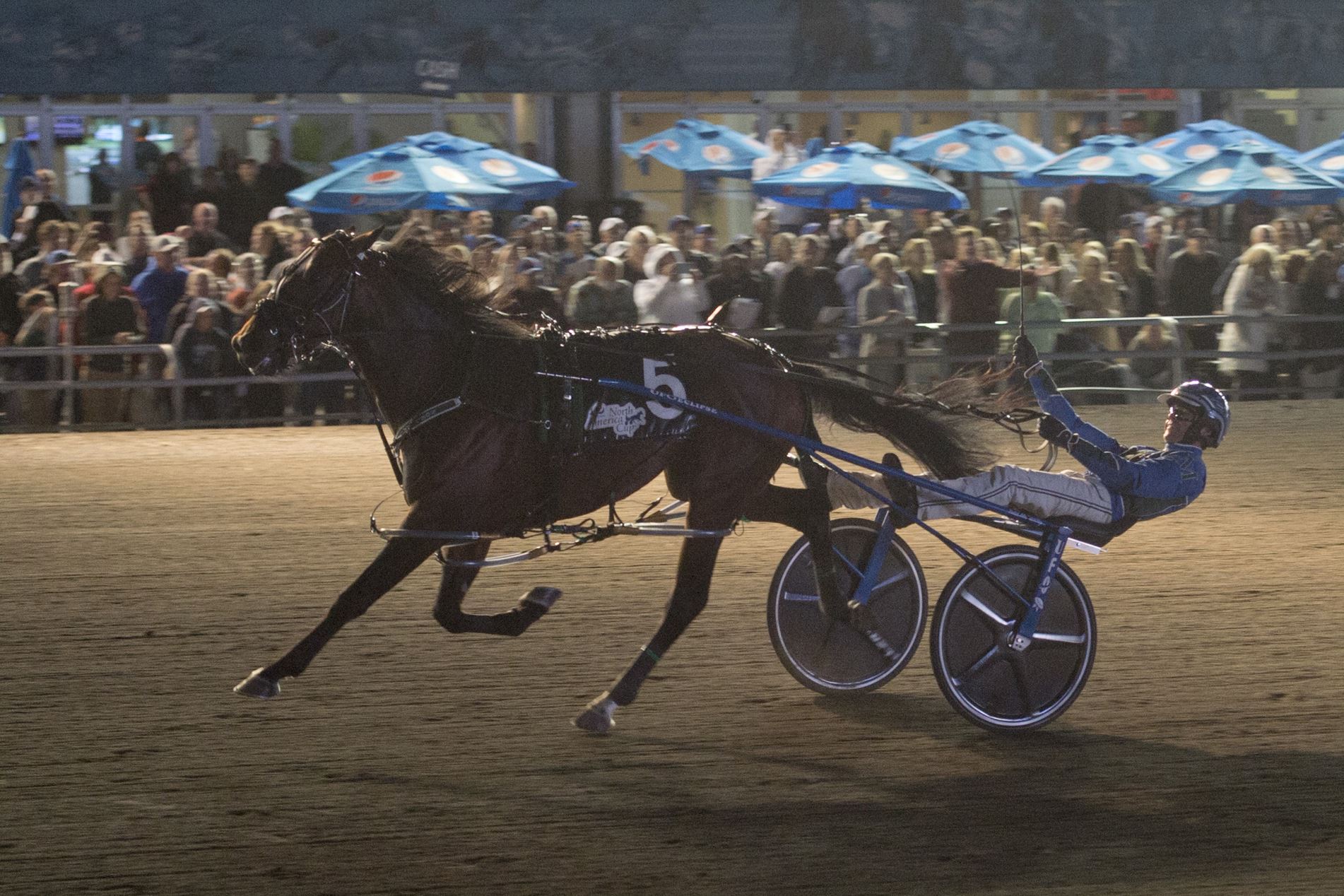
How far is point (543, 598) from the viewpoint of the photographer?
6.17 m

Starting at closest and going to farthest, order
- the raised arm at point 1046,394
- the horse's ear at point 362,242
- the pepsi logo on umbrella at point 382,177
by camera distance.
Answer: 1. the raised arm at point 1046,394
2. the horse's ear at point 362,242
3. the pepsi logo on umbrella at point 382,177

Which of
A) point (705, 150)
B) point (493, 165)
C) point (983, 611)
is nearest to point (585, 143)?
point (705, 150)

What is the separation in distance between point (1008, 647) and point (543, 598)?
162 cm

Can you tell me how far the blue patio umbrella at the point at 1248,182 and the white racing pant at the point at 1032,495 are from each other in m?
12.6

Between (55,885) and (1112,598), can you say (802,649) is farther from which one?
(55,885)

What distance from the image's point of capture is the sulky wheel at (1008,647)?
18.4 ft

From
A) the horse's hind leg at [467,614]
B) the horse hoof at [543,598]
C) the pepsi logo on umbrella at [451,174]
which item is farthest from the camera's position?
the pepsi logo on umbrella at [451,174]

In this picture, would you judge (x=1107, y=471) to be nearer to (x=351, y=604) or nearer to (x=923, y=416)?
(x=923, y=416)

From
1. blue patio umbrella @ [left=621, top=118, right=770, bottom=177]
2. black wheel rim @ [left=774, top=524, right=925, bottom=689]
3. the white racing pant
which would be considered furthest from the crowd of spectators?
the white racing pant

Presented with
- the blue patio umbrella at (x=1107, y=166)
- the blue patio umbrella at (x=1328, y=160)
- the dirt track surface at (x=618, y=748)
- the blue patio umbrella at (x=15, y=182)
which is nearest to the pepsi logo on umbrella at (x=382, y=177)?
the blue patio umbrella at (x=15, y=182)

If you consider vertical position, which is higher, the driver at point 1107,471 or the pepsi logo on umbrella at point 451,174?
the driver at point 1107,471

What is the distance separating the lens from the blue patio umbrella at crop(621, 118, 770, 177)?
Result: 19812 mm

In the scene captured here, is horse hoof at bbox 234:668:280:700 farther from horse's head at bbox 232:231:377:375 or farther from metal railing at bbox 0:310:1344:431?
metal railing at bbox 0:310:1344:431

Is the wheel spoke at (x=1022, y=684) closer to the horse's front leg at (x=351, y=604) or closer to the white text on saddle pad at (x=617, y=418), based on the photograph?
the white text on saddle pad at (x=617, y=418)
